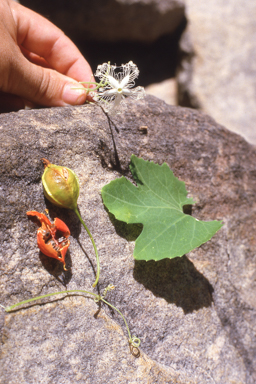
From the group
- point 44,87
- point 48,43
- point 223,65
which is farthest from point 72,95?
point 223,65

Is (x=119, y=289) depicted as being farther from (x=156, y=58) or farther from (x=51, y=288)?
(x=156, y=58)

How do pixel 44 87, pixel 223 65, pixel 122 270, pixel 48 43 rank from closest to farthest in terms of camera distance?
pixel 122 270, pixel 44 87, pixel 48 43, pixel 223 65

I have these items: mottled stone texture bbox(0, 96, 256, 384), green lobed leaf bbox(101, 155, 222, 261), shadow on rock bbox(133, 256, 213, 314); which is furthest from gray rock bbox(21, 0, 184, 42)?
shadow on rock bbox(133, 256, 213, 314)

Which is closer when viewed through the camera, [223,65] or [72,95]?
[72,95]

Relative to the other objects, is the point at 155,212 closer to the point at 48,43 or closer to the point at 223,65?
the point at 48,43

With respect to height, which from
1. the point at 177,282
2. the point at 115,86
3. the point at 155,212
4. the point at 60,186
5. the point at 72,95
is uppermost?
the point at 115,86

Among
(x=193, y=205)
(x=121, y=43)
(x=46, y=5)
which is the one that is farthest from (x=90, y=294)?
(x=121, y=43)

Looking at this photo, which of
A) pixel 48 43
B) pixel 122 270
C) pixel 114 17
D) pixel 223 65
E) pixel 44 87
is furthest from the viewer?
pixel 223 65
